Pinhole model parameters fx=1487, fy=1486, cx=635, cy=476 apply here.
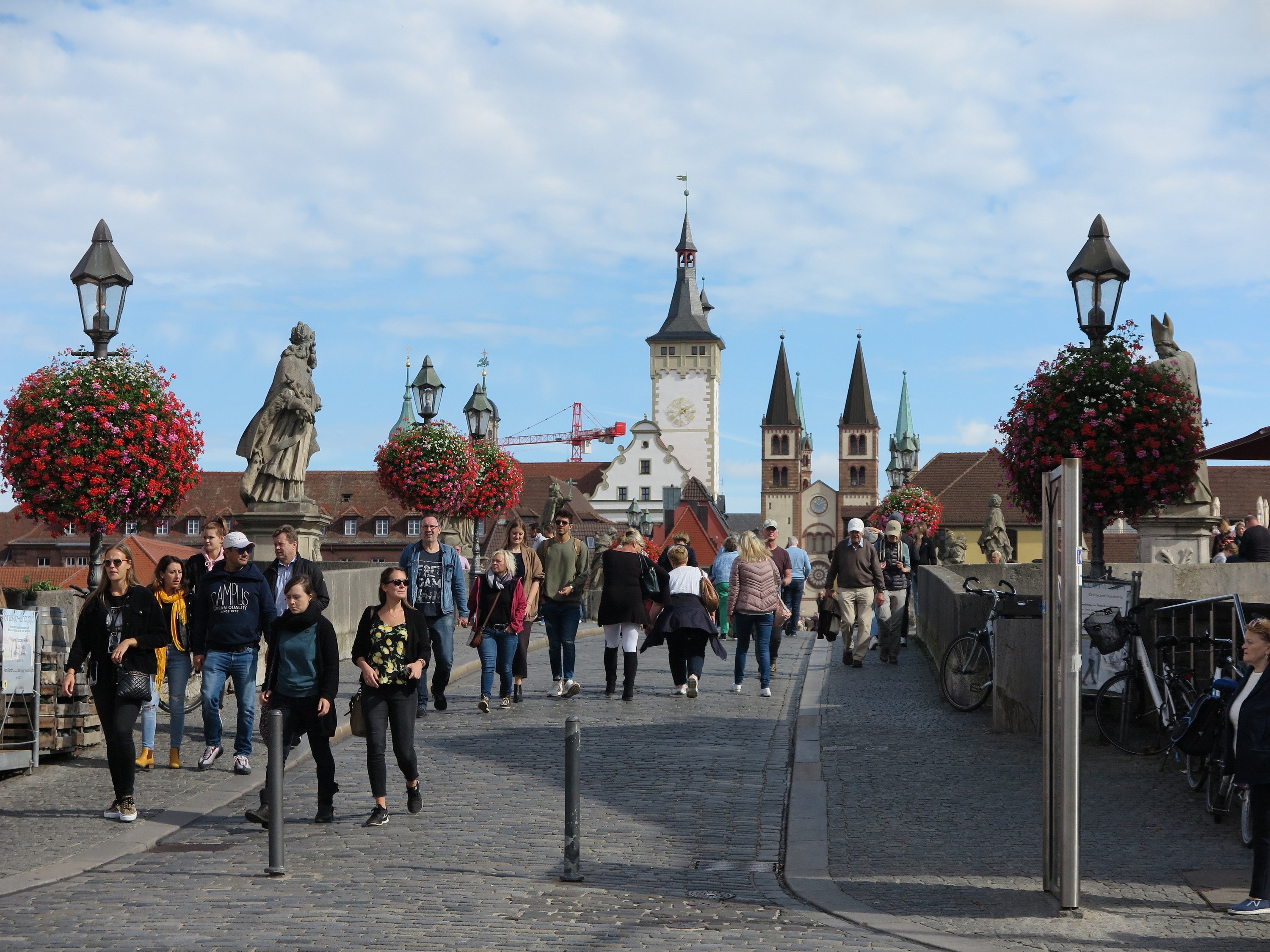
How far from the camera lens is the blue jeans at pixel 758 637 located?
1512 centimetres

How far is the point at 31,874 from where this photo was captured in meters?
7.14

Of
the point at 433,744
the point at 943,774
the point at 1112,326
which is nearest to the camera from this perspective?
the point at 943,774

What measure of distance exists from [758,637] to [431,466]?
1404 centimetres

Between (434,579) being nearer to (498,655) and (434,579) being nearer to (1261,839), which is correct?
(498,655)

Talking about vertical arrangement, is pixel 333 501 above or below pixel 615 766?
above

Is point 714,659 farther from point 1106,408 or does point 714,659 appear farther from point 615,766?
point 615,766

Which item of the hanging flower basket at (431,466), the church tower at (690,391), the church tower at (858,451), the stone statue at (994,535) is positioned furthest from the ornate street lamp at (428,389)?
the church tower at (858,451)

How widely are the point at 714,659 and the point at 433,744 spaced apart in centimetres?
999

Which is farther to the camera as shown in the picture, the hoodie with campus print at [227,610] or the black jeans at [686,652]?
the black jeans at [686,652]

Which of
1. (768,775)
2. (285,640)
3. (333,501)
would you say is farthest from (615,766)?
(333,501)

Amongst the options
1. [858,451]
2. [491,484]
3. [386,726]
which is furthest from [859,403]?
[386,726]

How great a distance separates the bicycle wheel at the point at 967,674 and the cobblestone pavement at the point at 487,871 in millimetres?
2369

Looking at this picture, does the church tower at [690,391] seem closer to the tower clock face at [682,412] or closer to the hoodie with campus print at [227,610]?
the tower clock face at [682,412]

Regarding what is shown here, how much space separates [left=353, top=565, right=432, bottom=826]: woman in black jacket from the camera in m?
8.55
